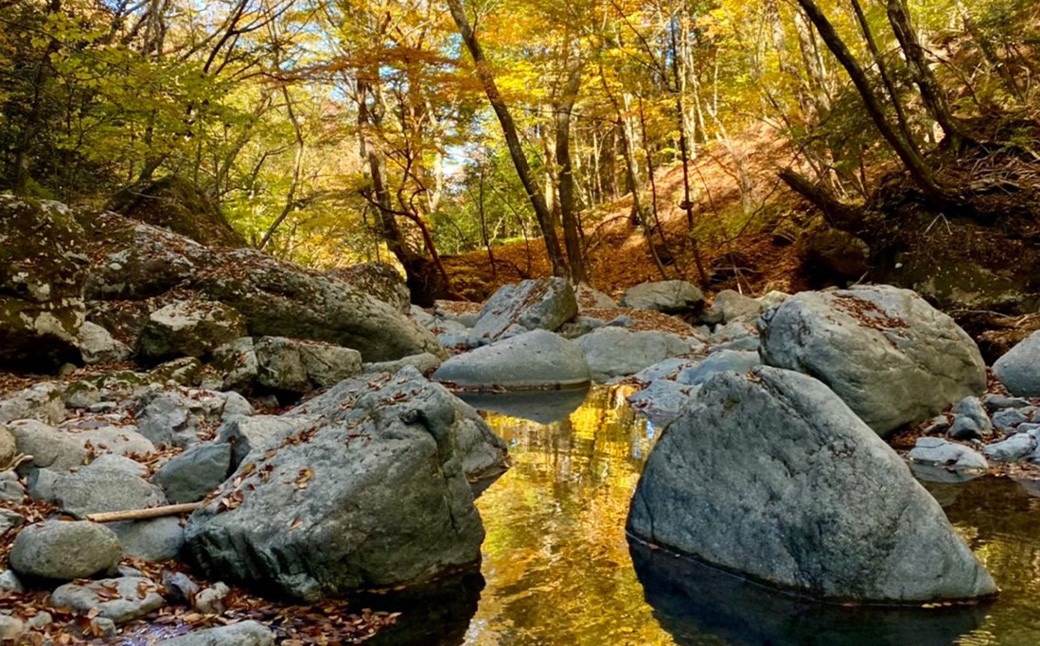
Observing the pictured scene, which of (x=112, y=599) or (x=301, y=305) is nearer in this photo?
(x=112, y=599)

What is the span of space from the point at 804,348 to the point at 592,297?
9230 mm

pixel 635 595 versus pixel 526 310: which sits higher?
pixel 526 310

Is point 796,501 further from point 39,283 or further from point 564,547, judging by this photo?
point 39,283

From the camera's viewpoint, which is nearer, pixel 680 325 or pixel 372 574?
pixel 372 574

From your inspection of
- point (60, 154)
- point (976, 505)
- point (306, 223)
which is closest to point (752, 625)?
point (976, 505)

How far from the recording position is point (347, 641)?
3363 millimetres

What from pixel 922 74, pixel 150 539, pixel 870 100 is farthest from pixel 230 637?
pixel 922 74

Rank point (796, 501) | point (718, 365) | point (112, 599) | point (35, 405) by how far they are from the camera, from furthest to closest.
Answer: point (718, 365), point (35, 405), point (796, 501), point (112, 599)

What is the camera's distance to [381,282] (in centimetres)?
1235

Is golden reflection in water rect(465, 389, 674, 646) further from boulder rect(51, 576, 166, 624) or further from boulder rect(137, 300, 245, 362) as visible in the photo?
boulder rect(137, 300, 245, 362)

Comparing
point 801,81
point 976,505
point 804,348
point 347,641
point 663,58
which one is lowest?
point 976,505

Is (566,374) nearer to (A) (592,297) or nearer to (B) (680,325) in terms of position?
(B) (680,325)

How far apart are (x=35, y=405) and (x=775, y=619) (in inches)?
204

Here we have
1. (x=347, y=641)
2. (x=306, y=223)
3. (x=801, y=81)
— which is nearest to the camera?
(x=347, y=641)
